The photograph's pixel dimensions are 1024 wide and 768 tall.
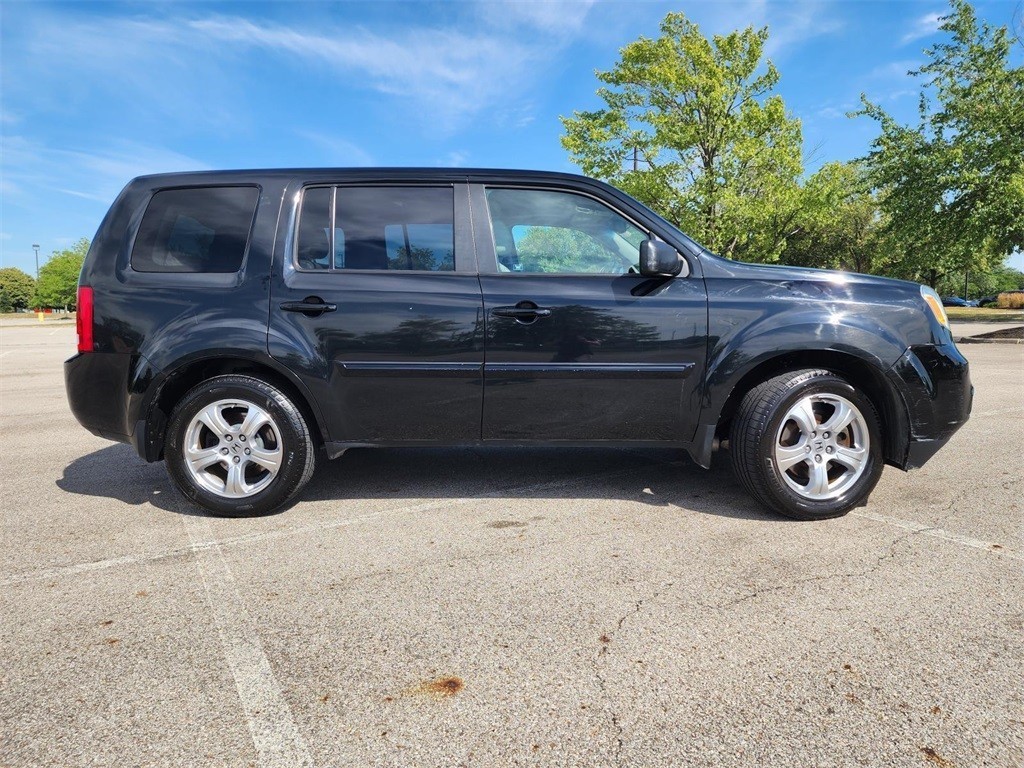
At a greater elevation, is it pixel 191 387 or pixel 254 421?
pixel 191 387

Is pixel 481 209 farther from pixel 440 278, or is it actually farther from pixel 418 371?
pixel 418 371

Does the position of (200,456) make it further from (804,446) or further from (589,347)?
(804,446)

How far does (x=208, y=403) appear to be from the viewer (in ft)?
11.6

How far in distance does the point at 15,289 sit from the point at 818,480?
4848 inches

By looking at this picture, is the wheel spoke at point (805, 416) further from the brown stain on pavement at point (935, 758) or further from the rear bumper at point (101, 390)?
the rear bumper at point (101, 390)

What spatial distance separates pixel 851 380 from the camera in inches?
142

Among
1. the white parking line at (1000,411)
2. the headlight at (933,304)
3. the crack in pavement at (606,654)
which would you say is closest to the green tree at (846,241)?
the white parking line at (1000,411)

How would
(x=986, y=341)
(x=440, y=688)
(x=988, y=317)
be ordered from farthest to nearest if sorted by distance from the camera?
(x=988, y=317) < (x=986, y=341) < (x=440, y=688)

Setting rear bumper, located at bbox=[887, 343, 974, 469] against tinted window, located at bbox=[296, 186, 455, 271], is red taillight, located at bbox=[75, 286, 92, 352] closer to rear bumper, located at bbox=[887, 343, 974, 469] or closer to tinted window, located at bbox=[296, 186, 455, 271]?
tinted window, located at bbox=[296, 186, 455, 271]

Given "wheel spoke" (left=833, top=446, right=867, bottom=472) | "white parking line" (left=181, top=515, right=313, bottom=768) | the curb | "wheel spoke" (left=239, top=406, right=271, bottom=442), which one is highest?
the curb

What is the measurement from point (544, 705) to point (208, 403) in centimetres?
254

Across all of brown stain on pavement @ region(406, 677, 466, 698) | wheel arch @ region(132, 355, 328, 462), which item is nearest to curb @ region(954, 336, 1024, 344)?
wheel arch @ region(132, 355, 328, 462)

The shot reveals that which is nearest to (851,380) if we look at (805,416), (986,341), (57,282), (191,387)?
(805,416)

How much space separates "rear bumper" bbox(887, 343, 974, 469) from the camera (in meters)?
3.41
